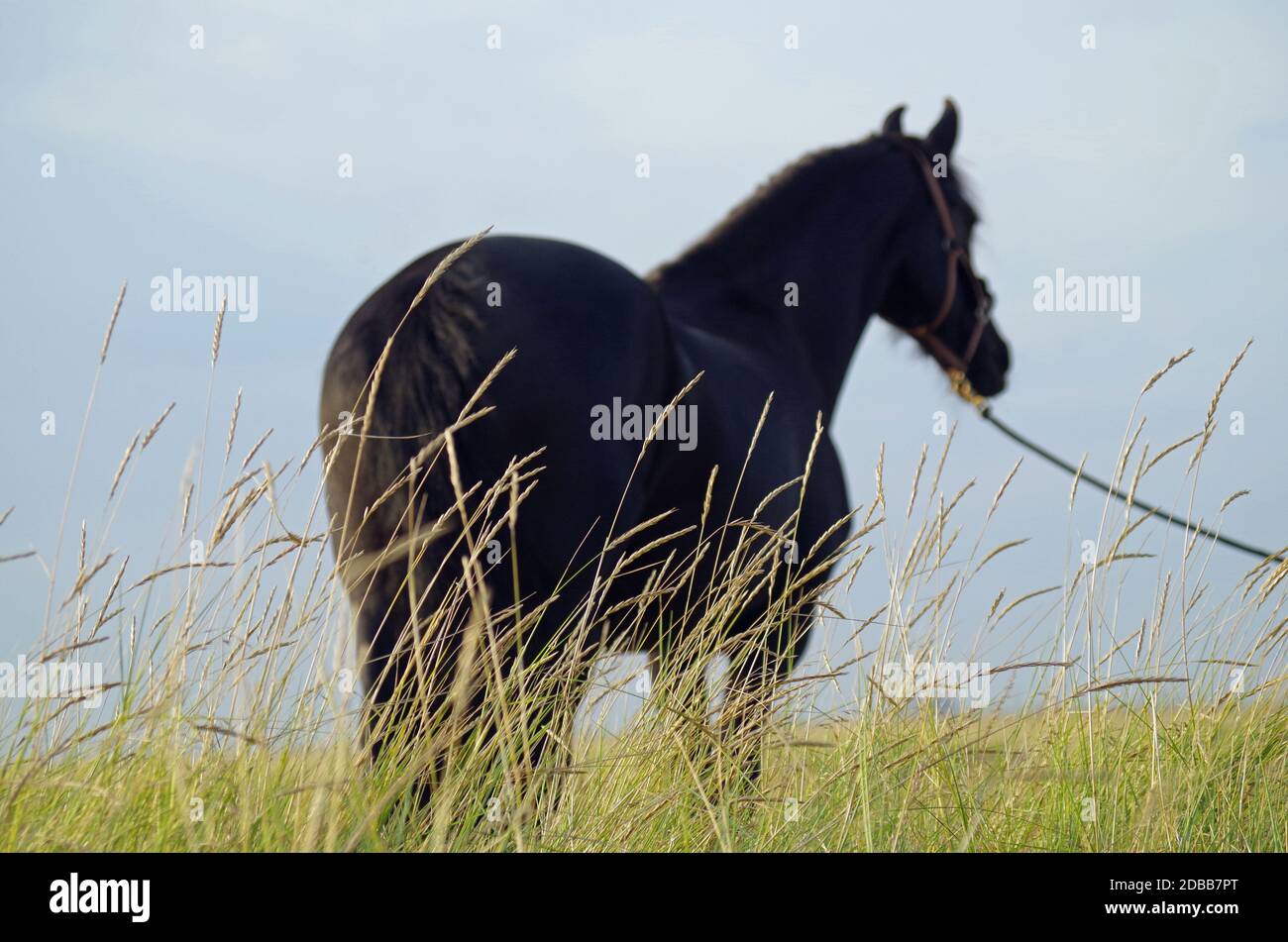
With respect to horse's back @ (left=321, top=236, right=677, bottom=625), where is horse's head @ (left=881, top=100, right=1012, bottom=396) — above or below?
above

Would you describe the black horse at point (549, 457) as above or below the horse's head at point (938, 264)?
below

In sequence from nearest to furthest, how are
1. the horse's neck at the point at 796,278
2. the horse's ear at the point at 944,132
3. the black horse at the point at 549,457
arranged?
the black horse at the point at 549,457 < the horse's neck at the point at 796,278 < the horse's ear at the point at 944,132

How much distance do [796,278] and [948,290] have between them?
3.76ft

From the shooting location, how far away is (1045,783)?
2303mm

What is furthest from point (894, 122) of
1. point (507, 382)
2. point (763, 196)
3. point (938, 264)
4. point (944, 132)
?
point (507, 382)

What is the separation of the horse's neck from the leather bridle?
0.35 metres

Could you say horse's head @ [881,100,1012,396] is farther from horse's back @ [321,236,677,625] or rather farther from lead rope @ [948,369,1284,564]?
horse's back @ [321,236,677,625]

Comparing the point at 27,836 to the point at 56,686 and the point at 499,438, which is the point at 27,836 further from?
the point at 499,438

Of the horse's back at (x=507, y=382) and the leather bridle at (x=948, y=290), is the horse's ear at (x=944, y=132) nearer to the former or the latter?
the leather bridle at (x=948, y=290)

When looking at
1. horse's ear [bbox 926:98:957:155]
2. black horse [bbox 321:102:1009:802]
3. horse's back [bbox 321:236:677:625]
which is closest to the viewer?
black horse [bbox 321:102:1009:802]

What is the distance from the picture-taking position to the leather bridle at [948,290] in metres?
5.08

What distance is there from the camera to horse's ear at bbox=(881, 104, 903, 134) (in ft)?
17.7

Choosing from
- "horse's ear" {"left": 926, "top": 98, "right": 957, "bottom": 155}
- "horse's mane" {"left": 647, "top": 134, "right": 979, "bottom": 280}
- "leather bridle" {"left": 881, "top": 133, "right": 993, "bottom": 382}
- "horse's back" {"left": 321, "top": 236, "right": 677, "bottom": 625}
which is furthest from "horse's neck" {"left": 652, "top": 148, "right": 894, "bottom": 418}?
"horse's back" {"left": 321, "top": 236, "right": 677, "bottom": 625}

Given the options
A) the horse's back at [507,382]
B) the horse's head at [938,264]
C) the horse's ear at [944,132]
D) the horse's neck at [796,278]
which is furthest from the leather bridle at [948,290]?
the horse's back at [507,382]
